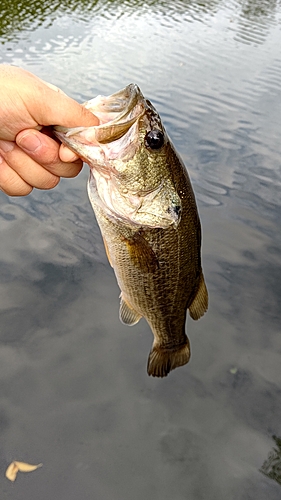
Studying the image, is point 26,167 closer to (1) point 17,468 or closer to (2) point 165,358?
(2) point 165,358

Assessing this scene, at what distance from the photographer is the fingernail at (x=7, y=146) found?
1900 mm

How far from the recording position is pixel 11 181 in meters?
2.02

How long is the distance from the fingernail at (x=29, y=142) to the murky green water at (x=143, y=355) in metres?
2.34

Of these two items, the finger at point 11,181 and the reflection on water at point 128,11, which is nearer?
the finger at point 11,181

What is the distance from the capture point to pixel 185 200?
1962 mm

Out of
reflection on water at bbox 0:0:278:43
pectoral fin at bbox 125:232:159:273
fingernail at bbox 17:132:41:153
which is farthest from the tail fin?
reflection on water at bbox 0:0:278:43

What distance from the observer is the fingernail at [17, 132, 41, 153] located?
1772mm

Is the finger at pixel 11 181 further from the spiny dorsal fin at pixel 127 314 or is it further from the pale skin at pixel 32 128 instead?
the spiny dorsal fin at pixel 127 314

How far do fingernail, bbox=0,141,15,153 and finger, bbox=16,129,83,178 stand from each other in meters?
0.10

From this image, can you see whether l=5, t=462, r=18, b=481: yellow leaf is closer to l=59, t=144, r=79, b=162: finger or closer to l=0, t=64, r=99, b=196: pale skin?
l=0, t=64, r=99, b=196: pale skin

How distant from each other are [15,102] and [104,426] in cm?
260

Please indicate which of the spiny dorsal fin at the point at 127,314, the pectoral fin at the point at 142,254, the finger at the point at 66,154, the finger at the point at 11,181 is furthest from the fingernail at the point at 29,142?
the spiny dorsal fin at the point at 127,314

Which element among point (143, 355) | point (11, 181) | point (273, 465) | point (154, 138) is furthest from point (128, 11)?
point (273, 465)

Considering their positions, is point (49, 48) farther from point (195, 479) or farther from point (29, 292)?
point (195, 479)
